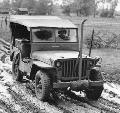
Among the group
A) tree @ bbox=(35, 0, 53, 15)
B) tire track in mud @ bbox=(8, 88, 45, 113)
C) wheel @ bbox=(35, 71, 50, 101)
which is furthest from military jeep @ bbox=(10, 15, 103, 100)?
tree @ bbox=(35, 0, 53, 15)

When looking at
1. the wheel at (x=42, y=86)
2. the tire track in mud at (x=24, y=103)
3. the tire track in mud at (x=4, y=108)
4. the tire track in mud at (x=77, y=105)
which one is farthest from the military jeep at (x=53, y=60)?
the tire track in mud at (x=4, y=108)

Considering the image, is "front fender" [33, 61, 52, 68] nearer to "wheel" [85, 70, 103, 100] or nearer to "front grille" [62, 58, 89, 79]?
"front grille" [62, 58, 89, 79]

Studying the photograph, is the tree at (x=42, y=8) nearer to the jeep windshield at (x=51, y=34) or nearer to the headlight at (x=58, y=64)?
the jeep windshield at (x=51, y=34)

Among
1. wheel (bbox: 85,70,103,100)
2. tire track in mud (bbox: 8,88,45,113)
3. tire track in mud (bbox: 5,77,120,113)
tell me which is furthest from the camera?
wheel (bbox: 85,70,103,100)

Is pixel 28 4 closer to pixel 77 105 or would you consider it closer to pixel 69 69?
pixel 69 69

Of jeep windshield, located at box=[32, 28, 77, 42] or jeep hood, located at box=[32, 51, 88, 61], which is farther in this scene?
jeep windshield, located at box=[32, 28, 77, 42]

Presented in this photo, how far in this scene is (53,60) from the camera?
9.80 meters

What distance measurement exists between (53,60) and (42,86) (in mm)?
807

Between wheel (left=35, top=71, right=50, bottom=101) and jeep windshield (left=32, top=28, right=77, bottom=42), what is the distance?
1395mm

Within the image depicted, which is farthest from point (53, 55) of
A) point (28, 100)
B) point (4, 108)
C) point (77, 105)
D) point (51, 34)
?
point (4, 108)

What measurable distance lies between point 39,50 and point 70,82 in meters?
1.98

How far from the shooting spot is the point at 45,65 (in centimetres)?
991

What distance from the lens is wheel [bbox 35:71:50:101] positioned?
980cm

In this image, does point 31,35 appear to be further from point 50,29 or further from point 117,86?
point 117,86
